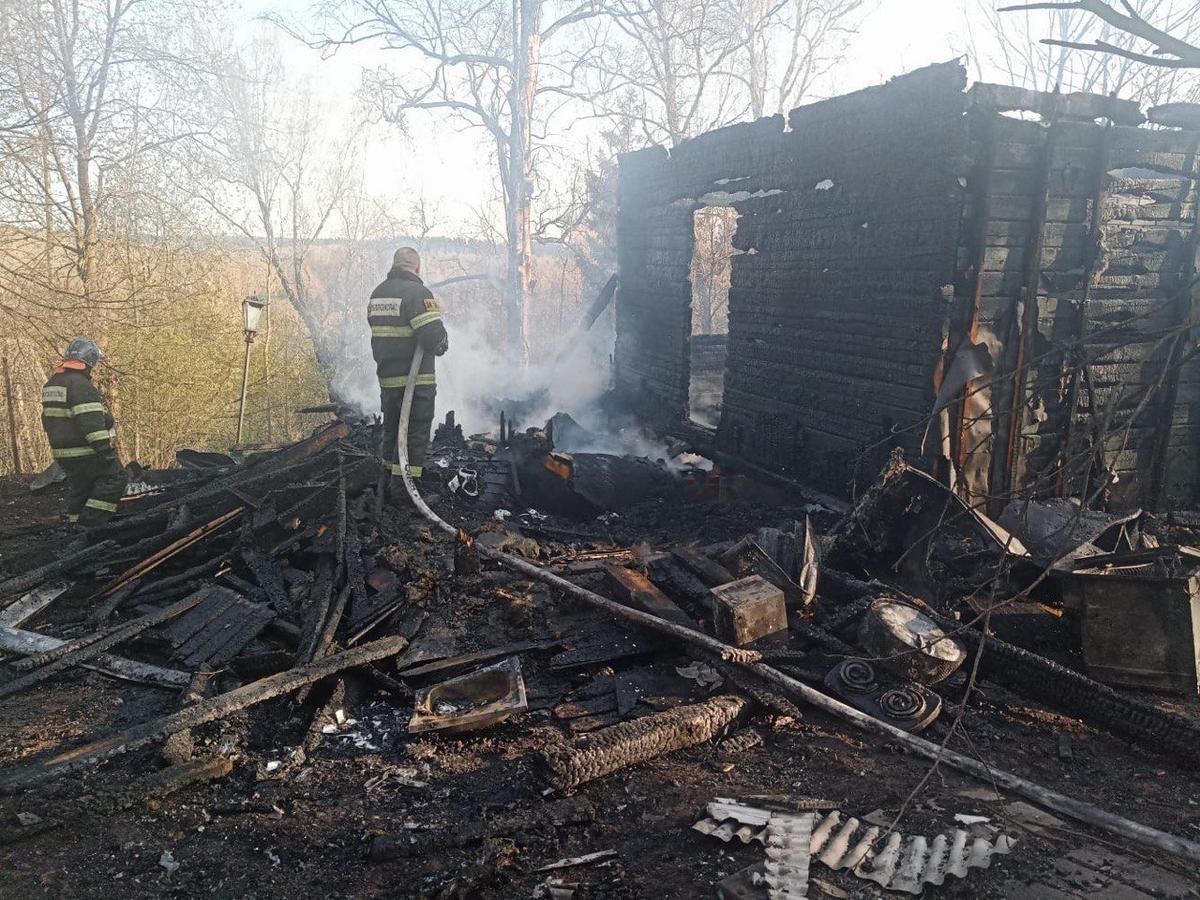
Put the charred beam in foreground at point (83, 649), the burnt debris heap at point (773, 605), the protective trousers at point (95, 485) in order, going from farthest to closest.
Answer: the protective trousers at point (95, 485) < the charred beam in foreground at point (83, 649) < the burnt debris heap at point (773, 605)

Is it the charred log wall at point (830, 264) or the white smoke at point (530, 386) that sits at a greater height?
the charred log wall at point (830, 264)

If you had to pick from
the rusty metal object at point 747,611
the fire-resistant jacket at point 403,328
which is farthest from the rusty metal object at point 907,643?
the fire-resistant jacket at point 403,328

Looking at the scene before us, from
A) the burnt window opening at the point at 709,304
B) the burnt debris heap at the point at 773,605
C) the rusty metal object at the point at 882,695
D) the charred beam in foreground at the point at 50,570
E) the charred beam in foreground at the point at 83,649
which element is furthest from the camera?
the burnt window opening at the point at 709,304

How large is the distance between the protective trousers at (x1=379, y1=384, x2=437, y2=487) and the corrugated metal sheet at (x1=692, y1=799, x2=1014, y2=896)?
5.49 meters

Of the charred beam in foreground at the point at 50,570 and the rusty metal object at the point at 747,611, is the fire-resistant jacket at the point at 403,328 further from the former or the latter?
the rusty metal object at the point at 747,611

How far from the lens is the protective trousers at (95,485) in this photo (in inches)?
291

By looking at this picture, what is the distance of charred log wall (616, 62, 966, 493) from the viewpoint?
715 cm

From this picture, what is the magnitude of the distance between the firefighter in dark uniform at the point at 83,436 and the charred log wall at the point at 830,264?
24.0 ft

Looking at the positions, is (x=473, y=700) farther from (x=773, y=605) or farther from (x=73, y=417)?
(x=73, y=417)

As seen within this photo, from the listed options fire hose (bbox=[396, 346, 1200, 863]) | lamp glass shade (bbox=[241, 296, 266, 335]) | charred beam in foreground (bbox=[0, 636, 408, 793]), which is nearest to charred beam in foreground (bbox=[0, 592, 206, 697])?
charred beam in foreground (bbox=[0, 636, 408, 793])

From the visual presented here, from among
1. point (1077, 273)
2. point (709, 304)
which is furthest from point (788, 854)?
point (709, 304)

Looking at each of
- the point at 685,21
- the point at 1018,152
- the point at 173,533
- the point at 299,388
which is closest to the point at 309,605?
the point at 173,533

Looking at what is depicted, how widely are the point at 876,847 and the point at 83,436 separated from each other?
777 centimetres

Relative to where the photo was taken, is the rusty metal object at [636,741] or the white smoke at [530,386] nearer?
the rusty metal object at [636,741]
